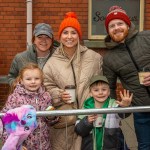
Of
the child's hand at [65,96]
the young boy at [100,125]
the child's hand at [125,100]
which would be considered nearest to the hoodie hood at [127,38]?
the young boy at [100,125]

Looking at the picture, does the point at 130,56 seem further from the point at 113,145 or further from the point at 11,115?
the point at 11,115

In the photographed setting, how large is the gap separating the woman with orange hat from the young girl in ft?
0.43

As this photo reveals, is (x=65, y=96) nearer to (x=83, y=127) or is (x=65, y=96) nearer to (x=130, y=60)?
(x=83, y=127)

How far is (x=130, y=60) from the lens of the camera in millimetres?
3801

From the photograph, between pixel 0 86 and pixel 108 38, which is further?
pixel 0 86

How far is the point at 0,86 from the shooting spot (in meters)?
A: 7.12

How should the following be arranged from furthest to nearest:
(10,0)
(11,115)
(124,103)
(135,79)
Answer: (10,0)
(135,79)
(124,103)
(11,115)

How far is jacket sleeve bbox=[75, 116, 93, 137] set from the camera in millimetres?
3629

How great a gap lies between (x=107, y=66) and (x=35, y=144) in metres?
1.00

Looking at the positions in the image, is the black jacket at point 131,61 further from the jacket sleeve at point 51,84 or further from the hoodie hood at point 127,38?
the jacket sleeve at point 51,84

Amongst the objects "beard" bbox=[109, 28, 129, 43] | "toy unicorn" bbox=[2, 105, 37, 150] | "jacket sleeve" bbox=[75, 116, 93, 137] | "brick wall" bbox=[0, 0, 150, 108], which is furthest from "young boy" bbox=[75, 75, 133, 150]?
"brick wall" bbox=[0, 0, 150, 108]

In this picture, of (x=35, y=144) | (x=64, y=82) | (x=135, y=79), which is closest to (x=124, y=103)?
(x=135, y=79)

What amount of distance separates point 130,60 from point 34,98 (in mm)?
947

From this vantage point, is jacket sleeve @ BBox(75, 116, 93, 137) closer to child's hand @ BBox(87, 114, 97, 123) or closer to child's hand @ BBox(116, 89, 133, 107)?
child's hand @ BBox(87, 114, 97, 123)
